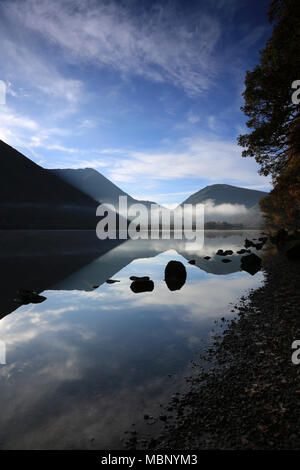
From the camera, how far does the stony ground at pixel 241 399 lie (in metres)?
4.38

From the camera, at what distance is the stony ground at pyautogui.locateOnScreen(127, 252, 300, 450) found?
438 centimetres

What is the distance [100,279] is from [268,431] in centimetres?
1914

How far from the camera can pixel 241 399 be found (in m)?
5.34

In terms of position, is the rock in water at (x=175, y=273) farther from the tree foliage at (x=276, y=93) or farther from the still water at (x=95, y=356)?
the tree foliage at (x=276, y=93)

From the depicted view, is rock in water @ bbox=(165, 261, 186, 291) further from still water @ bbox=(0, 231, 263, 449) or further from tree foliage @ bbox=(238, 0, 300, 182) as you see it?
tree foliage @ bbox=(238, 0, 300, 182)

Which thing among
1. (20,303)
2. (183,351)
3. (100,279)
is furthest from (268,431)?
(100,279)

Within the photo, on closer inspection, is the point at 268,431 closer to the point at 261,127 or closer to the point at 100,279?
the point at 100,279

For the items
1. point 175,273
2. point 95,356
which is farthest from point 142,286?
point 95,356
